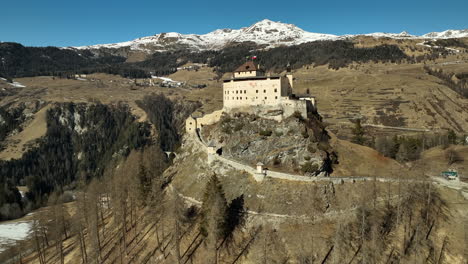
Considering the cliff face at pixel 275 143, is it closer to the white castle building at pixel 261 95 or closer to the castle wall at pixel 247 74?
the white castle building at pixel 261 95

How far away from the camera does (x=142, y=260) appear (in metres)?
53.9

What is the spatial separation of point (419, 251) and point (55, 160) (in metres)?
201

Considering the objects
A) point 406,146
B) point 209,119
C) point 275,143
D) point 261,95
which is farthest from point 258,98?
point 406,146

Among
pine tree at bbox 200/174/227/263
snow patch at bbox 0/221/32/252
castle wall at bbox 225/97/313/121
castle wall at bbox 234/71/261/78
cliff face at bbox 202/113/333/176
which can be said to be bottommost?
snow patch at bbox 0/221/32/252

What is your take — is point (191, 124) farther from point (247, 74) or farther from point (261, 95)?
point (261, 95)

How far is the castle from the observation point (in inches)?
2995

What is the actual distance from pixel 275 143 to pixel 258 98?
14888mm

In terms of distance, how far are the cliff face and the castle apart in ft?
8.66

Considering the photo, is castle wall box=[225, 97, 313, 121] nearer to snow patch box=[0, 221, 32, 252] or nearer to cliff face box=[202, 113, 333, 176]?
cliff face box=[202, 113, 333, 176]

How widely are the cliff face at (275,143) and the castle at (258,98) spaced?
2.64 metres

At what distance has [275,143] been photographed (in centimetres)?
6988

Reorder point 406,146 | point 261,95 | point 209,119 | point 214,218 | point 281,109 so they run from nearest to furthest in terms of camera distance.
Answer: point 214,218 → point 281,109 → point 261,95 → point 209,119 → point 406,146

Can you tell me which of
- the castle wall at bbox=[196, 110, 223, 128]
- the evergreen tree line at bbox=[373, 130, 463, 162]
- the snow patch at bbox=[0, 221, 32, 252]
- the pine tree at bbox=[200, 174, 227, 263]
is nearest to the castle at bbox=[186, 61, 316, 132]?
the castle wall at bbox=[196, 110, 223, 128]

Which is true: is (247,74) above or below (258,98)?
above
